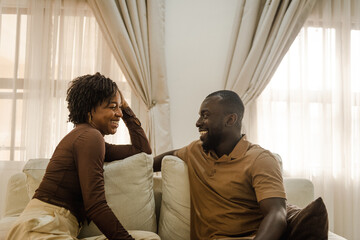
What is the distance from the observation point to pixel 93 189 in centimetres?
160

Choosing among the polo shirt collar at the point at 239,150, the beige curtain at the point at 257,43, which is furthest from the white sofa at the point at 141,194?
the beige curtain at the point at 257,43

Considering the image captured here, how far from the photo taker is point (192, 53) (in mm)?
3307

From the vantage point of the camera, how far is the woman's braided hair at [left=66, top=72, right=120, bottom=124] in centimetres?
187

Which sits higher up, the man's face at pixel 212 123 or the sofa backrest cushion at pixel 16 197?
the man's face at pixel 212 123

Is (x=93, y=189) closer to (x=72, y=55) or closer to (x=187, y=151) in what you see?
(x=187, y=151)

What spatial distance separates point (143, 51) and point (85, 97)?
135 centimetres

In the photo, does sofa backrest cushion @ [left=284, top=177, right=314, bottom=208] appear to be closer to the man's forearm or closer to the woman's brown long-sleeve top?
the man's forearm

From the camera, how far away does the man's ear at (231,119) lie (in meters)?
2.12

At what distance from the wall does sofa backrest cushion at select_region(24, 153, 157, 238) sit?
1149mm

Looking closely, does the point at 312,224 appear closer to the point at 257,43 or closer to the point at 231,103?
the point at 231,103

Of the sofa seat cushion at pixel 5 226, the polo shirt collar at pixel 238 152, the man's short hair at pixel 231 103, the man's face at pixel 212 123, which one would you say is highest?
the man's short hair at pixel 231 103

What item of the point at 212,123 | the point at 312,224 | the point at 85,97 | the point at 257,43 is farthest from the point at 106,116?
the point at 257,43

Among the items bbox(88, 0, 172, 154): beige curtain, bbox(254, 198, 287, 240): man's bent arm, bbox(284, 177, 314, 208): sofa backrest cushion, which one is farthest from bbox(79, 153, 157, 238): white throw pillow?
bbox(88, 0, 172, 154): beige curtain

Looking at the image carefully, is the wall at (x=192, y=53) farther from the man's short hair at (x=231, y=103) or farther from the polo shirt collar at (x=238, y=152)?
the polo shirt collar at (x=238, y=152)
